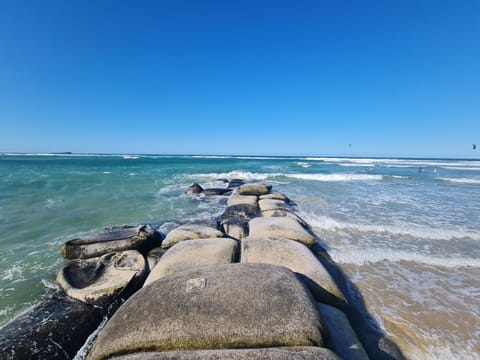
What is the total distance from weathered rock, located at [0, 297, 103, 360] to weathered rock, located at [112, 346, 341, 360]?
1464mm

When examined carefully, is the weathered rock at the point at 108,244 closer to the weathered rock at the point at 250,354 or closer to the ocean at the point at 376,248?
the ocean at the point at 376,248

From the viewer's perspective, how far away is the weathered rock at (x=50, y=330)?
2287 millimetres

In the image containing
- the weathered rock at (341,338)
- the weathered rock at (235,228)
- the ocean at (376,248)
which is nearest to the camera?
the weathered rock at (341,338)

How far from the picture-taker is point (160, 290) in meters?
2.15

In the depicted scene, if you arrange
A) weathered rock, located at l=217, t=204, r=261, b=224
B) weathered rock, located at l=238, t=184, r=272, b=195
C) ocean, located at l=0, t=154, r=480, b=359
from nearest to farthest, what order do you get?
ocean, located at l=0, t=154, r=480, b=359 < weathered rock, located at l=217, t=204, r=261, b=224 < weathered rock, located at l=238, t=184, r=272, b=195

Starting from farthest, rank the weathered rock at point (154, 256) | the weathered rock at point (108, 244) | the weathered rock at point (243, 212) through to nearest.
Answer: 1. the weathered rock at point (243, 212)
2. the weathered rock at point (108, 244)
3. the weathered rock at point (154, 256)

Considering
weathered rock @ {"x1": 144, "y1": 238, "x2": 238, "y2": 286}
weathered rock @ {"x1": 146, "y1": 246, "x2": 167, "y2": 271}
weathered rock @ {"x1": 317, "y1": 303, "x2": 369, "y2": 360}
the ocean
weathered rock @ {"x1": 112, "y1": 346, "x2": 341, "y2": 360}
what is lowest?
the ocean

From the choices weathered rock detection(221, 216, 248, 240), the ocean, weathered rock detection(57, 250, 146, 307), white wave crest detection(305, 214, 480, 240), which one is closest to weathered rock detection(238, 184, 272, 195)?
the ocean

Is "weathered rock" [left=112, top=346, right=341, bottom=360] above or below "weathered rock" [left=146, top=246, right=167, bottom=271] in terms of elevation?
above

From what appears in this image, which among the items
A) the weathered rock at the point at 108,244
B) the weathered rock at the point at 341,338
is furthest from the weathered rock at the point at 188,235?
the weathered rock at the point at 341,338

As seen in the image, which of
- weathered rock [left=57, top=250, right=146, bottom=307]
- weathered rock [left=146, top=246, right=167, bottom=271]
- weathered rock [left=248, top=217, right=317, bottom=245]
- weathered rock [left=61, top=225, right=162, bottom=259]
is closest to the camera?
weathered rock [left=57, top=250, right=146, bottom=307]

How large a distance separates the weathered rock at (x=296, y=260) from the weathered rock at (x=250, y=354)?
3.86 feet

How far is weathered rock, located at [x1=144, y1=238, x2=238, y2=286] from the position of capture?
3031mm

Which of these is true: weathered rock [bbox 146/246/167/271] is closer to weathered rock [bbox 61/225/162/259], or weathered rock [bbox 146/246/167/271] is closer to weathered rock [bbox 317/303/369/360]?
weathered rock [bbox 61/225/162/259]
